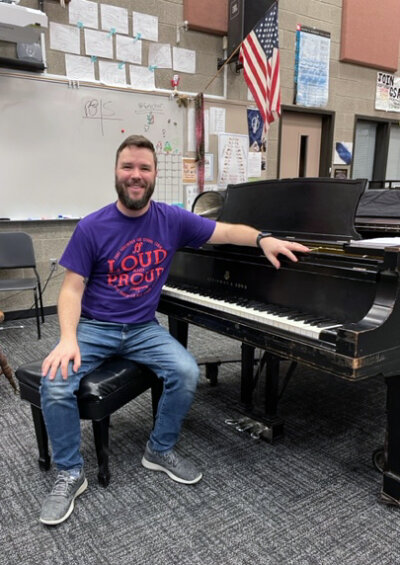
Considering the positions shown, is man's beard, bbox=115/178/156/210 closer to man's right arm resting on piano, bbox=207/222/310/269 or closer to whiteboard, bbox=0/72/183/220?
man's right arm resting on piano, bbox=207/222/310/269

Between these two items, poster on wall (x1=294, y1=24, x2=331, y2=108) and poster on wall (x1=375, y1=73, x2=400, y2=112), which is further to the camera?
poster on wall (x1=375, y1=73, x2=400, y2=112)

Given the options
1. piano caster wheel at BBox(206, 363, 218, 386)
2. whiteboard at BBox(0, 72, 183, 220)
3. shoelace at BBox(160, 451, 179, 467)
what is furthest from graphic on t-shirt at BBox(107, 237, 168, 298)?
whiteboard at BBox(0, 72, 183, 220)

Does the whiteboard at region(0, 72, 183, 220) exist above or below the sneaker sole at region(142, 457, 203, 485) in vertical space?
above

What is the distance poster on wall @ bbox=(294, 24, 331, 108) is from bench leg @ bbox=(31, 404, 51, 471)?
4521 mm

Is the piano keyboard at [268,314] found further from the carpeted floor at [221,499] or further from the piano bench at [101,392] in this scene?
the carpeted floor at [221,499]

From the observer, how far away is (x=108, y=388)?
1521 mm

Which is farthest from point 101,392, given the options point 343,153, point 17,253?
point 343,153

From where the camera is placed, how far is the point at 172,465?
1709mm

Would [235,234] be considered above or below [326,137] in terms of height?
below

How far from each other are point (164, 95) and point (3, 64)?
1.40 meters

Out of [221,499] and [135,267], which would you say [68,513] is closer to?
[221,499]

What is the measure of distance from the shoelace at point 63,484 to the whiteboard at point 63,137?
2603 millimetres

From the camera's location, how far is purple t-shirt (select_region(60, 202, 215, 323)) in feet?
5.54

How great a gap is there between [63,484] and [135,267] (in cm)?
84
